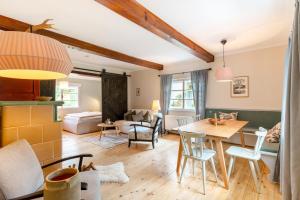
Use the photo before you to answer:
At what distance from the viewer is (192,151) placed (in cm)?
223

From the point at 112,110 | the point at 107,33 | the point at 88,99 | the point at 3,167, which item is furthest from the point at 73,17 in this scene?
the point at 88,99

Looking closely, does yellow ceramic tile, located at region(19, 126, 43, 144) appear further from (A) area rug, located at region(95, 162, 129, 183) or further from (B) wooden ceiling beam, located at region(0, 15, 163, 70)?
(B) wooden ceiling beam, located at region(0, 15, 163, 70)

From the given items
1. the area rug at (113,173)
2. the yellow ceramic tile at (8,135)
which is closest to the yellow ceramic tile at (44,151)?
the yellow ceramic tile at (8,135)

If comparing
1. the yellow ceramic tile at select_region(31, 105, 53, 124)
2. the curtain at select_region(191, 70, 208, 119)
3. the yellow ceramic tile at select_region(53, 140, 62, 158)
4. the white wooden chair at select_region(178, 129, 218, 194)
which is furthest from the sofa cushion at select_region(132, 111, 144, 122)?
the yellow ceramic tile at select_region(31, 105, 53, 124)

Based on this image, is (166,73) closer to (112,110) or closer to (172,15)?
(112,110)

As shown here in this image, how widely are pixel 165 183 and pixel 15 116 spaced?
198 centimetres

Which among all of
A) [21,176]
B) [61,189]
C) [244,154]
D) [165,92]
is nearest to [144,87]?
[165,92]

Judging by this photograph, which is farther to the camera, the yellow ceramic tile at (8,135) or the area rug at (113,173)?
the area rug at (113,173)

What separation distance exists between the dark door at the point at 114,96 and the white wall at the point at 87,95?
246cm

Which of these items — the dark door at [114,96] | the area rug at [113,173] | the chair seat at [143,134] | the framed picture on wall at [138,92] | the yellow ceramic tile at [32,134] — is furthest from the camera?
the framed picture on wall at [138,92]

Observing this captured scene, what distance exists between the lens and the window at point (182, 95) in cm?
521

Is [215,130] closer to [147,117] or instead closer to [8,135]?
[8,135]

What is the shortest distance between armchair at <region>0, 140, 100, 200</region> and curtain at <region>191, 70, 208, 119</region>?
12.6 feet

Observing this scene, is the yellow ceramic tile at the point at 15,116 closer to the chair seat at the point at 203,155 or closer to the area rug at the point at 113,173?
the area rug at the point at 113,173
